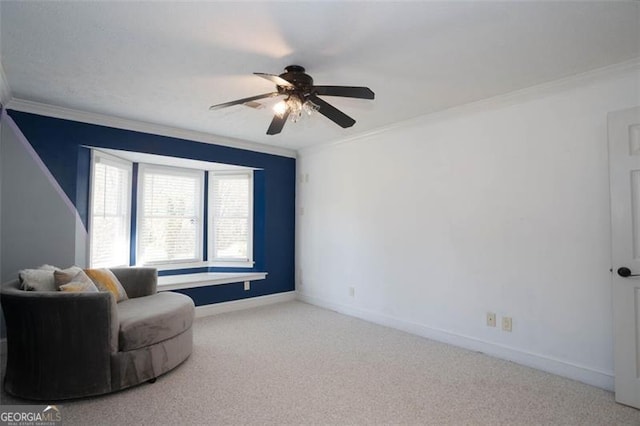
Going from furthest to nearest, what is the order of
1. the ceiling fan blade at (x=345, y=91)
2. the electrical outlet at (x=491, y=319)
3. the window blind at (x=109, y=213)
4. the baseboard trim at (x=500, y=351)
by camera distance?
the window blind at (x=109, y=213)
the electrical outlet at (x=491, y=319)
the baseboard trim at (x=500, y=351)
the ceiling fan blade at (x=345, y=91)

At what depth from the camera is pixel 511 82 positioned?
2795mm

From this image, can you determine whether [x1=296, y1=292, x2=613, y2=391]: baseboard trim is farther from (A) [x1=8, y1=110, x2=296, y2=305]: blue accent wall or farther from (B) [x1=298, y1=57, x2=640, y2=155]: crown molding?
(B) [x1=298, y1=57, x2=640, y2=155]: crown molding

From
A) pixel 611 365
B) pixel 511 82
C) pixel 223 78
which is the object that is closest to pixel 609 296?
pixel 611 365

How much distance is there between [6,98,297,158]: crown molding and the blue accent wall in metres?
0.05

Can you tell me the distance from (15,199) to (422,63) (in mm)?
3792

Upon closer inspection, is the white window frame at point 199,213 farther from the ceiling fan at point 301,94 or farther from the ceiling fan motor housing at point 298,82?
the ceiling fan motor housing at point 298,82

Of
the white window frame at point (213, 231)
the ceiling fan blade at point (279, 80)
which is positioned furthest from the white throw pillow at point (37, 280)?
the white window frame at point (213, 231)

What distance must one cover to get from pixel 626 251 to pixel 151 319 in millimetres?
3478

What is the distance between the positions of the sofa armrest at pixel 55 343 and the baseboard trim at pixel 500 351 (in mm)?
2824

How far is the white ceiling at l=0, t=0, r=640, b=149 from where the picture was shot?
188cm

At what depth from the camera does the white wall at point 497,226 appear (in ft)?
8.55

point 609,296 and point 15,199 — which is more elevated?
point 15,199

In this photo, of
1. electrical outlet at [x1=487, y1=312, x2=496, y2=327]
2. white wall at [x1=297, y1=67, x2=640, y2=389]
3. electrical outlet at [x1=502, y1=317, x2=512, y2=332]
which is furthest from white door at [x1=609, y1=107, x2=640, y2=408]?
electrical outlet at [x1=487, y1=312, x2=496, y2=327]

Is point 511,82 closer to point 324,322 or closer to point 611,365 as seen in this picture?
point 611,365
